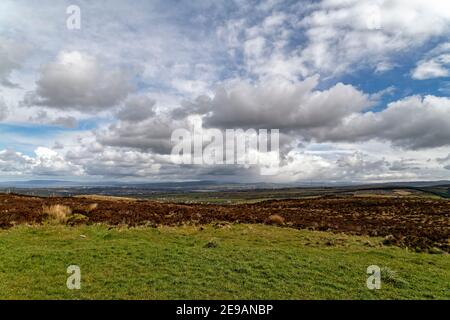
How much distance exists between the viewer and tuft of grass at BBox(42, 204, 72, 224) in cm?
3059

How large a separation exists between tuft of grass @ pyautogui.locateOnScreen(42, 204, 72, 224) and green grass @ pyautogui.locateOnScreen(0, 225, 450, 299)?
3295 millimetres

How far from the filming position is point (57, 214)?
31.7 metres

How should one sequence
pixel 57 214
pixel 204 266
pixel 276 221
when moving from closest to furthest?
1. pixel 204 266
2. pixel 57 214
3. pixel 276 221

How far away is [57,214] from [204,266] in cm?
2031

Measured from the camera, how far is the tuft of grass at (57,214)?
3059 centimetres

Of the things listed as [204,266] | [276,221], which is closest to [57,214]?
[204,266]

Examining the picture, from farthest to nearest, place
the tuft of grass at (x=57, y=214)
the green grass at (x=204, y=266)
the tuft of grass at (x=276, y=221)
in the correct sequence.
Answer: the tuft of grass at (x=276, y=221), the tuft of grass at (x=57, y=214), the green grass at (x=204, y=266)

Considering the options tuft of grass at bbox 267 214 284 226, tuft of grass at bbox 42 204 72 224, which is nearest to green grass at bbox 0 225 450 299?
tuft of grass at bbox 42 204 72 224

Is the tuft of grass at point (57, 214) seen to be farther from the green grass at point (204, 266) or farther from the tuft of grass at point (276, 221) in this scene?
the tuft of grass at point (276, 221)

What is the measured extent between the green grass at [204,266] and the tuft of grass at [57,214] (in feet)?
10.8

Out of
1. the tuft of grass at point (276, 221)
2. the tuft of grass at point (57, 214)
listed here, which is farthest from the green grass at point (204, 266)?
the tuft of grass at point (276, 221)

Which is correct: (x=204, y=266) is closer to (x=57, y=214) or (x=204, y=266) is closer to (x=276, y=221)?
(x=276, y=221)

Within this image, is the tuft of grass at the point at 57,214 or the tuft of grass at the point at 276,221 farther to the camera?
the tuft of grass at the point at 276,221
